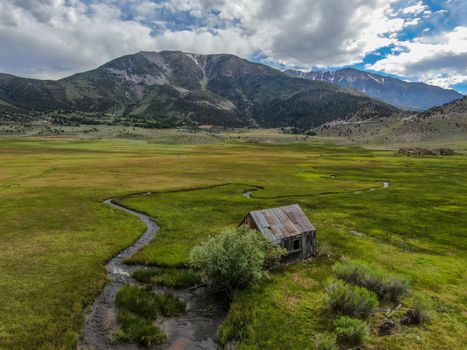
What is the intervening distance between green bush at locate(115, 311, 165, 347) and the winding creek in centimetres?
40

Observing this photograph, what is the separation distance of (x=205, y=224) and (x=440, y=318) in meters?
30.7

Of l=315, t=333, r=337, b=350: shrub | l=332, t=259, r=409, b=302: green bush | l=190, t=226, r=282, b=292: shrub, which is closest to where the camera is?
l=315, t=333, r=337, b=350: shrub

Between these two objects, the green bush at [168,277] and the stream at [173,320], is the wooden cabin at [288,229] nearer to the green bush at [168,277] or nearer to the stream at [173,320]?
the green bush at [168,277]

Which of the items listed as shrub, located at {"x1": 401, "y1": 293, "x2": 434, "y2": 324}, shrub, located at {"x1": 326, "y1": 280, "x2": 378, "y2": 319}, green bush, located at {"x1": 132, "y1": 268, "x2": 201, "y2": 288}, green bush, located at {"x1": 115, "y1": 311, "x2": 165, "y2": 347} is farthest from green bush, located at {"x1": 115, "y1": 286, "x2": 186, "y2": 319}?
shrub, located at {"x1": 401, "y1": 293, "x2": 434, "y2": 324}

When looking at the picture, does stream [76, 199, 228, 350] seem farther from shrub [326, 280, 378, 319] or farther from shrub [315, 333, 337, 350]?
shrub [326, 280, 378, 319]

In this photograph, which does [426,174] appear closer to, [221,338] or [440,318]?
[440,318]

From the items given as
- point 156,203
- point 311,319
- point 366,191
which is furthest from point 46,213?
point 366,191

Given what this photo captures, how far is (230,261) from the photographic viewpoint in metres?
26.6

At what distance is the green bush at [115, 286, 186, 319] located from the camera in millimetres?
23719

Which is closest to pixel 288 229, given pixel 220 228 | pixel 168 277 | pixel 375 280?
pixel 375 280

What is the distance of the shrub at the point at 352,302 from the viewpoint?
22.4 meters

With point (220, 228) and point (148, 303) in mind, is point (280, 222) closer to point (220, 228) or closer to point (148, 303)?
point (220, 228)

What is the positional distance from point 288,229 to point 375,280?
9005 mm

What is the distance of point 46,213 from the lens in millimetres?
48969
